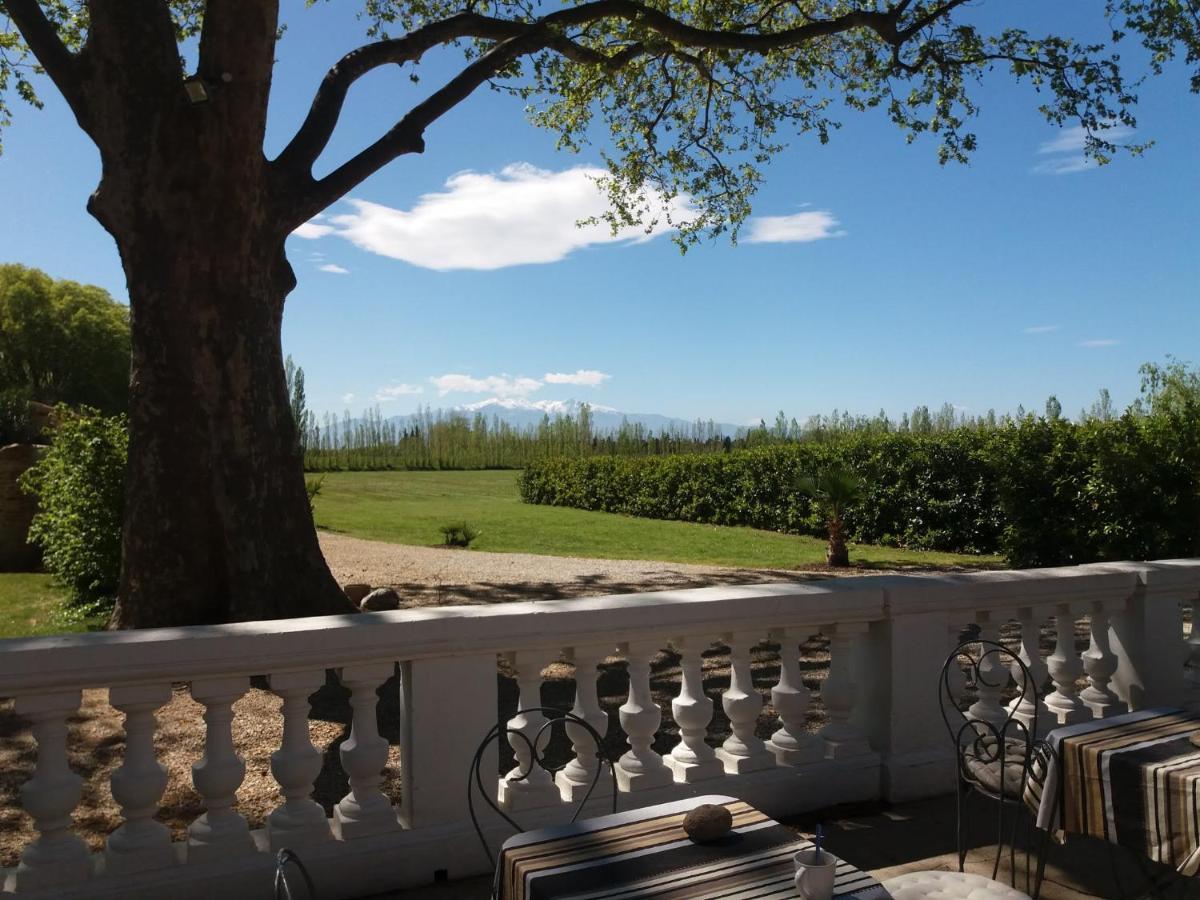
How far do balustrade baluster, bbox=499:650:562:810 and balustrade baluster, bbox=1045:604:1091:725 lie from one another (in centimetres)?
257

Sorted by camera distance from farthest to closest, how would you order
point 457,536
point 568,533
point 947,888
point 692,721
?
1. point 568,533
2. point 457,536
3. point 692,721
4. point 947,888

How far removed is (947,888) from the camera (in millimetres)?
2236

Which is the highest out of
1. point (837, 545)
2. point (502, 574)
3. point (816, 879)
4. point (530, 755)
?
point (816, 879)

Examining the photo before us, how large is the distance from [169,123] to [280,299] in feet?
4.83

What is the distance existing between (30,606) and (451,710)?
28.4 feet

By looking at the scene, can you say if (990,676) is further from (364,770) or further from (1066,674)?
(364,770)

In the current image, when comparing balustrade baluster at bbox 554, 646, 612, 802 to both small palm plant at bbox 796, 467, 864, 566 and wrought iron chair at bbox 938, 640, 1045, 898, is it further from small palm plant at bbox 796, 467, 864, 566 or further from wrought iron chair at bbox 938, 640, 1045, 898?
small palm plant at bbox 796, 467, 864, 566

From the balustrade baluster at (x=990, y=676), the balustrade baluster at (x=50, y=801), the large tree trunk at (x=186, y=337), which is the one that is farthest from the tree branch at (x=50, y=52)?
the balustrade baluster at (x=990, y=676)

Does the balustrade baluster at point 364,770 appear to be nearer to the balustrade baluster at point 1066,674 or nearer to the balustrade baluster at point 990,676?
the balustrade baluster at point 990,676

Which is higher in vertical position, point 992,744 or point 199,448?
point 199,448

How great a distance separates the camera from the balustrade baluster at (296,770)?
2.94 m

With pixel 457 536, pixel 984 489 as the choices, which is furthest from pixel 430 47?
pixel 984 489

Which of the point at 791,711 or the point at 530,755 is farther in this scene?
the point at 791,711

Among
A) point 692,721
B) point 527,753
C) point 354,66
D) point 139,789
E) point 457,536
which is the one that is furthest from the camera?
point 457,536
